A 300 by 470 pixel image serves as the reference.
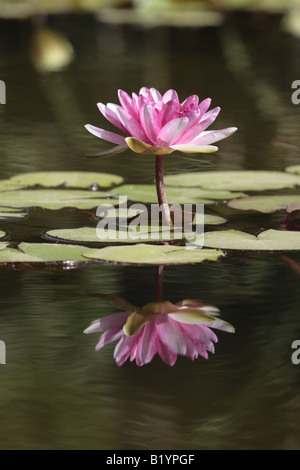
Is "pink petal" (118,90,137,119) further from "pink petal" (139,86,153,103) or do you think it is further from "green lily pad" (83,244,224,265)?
"green lily pad" (83,244,224,265)

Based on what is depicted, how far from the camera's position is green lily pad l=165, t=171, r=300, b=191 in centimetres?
204

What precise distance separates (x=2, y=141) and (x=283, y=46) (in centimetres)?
335

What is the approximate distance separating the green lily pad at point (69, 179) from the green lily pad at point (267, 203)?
1.16 ft

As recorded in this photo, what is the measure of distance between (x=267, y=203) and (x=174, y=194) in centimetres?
23

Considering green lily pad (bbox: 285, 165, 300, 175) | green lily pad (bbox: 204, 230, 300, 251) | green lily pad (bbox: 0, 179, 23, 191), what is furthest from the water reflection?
green lily pad (bbox: 285, 165, 300, 175)

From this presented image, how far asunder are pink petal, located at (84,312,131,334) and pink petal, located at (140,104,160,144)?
45 cm

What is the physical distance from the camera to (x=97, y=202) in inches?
73.5

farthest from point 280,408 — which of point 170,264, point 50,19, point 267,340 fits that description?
point 50,19

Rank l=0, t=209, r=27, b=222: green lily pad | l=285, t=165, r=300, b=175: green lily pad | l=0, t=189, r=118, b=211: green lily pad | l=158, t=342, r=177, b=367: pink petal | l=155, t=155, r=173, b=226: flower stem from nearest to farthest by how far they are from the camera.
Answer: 1. l=158, t=342, r=177, b=367: pink petal
2. l=155, t=155, r=173, b=226: flower stem
3. l=0, t=209, r=27, b=222: green lily pad
4. l=0, t=189, r=118, b=211: green lily pad
5. l=285, t=165, r=300, b=175: green lily pad

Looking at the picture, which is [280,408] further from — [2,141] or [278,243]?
[2,141]

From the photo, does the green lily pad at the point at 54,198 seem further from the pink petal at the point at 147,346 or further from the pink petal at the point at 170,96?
the pink petal at the point at 147,346

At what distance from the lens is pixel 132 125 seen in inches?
59.6

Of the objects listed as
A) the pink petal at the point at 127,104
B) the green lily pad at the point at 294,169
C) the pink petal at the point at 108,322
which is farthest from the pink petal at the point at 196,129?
the green lily pad at the point at 294,169

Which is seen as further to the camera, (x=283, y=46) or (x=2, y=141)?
(x=283, y=46)
